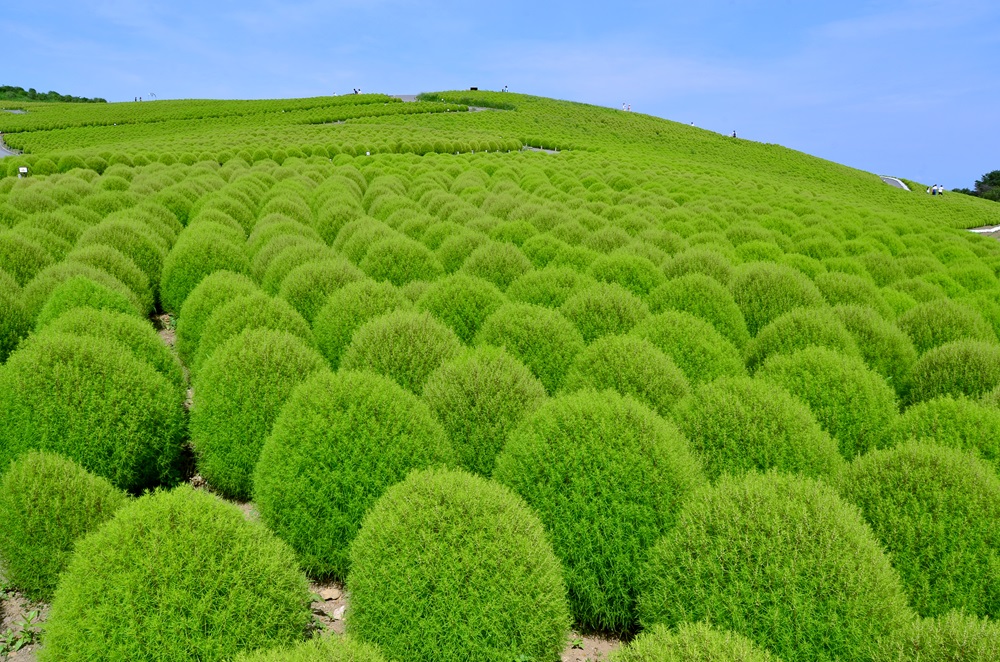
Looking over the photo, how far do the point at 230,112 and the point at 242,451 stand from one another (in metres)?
89.8

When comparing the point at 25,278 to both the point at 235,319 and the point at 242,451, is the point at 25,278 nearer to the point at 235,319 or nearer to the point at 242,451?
the point at 235,319

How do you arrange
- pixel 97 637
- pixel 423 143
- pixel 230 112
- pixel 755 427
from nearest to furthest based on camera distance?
1. pixel 97 637
2. pixel 755 427
3. pixel 423 143
4. pixel 230 112

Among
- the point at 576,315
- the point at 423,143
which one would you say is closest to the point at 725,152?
the point at 423,143

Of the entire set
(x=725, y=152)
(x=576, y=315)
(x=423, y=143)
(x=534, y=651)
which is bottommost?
(x=534, y=651)

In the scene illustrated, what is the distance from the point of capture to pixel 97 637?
3434 millimetres

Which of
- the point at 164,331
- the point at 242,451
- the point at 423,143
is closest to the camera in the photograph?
the point at 242,451

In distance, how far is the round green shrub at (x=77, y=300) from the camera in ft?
25.6

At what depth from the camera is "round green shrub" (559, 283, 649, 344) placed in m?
7.65

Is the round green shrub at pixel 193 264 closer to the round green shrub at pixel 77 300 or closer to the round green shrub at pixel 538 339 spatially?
the round green shrub at pixel 77 300

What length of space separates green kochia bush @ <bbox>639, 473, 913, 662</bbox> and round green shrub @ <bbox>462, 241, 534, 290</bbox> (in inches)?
248

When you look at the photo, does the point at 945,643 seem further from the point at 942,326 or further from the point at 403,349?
the point at 942,326

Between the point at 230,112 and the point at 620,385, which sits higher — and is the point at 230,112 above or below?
above

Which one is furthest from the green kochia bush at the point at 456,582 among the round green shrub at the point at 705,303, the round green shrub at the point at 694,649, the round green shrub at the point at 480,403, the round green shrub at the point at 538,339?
the round green shrub at the point at 705,303

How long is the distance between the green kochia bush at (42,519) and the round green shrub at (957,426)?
6.65 m
